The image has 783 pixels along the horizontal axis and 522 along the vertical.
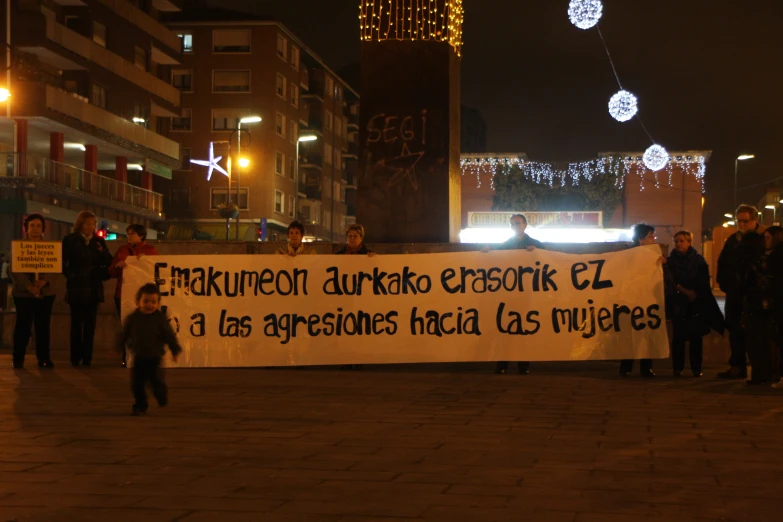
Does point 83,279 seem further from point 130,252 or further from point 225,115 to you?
point 225,115

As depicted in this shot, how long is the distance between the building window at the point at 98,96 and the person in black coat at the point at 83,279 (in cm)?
4231

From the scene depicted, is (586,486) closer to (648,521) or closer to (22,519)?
(648,521)

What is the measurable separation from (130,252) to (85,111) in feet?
132

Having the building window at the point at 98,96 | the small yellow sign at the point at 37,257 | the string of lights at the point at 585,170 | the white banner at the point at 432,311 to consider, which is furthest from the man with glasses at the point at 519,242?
the string of lights at the point at 585,170

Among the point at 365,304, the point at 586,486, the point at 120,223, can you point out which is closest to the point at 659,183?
the point at 120,223

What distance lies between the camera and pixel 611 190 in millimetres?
81250

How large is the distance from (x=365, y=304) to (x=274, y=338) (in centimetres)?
112

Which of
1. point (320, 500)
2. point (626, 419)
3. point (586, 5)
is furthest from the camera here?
point (586, 5)

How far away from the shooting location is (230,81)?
256 feet

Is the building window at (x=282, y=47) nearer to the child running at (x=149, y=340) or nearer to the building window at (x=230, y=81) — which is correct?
the building window at (x=230, y=81)

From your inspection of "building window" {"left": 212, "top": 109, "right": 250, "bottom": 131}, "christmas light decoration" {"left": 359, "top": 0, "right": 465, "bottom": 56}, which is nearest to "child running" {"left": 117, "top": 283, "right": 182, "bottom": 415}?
"christmas light decoration" {"left": 359, "top": 0, "right": 465, "bottom": 56}

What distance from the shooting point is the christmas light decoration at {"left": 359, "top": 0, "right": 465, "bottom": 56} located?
1512 cm

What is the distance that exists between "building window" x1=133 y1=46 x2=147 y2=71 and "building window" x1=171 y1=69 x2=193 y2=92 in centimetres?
1661

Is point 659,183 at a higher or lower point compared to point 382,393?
higher
